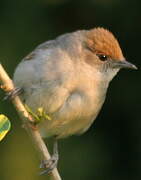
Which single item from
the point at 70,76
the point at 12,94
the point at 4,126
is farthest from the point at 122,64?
the point at 4,126

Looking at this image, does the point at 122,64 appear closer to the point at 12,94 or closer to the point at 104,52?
the point at 104,52

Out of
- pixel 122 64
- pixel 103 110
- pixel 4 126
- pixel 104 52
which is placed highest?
pixel 4 126

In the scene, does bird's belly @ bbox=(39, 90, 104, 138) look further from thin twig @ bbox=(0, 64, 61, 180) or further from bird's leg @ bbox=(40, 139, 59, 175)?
thin twig @ bbox=(0, 64, 61, 180)

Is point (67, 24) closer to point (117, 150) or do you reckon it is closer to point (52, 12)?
point (52, 12)

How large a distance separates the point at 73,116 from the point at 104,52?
2.23 ft

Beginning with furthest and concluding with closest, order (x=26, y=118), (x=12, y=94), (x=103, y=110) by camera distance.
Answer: (x=103, y=110), (x=12, y=94), (x=26, y=118)

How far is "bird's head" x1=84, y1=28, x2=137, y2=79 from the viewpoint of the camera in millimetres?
6137

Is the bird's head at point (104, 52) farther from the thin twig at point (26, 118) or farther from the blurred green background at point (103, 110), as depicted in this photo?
the thin twig at point (26, 118)

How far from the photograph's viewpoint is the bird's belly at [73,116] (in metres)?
5.98

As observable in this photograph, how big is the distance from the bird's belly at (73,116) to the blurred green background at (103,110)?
3.11 feet

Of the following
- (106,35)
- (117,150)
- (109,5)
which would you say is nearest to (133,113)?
(117,150)

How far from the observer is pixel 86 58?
6297mm

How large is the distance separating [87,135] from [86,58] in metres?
1.56

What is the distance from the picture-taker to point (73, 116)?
609cm
